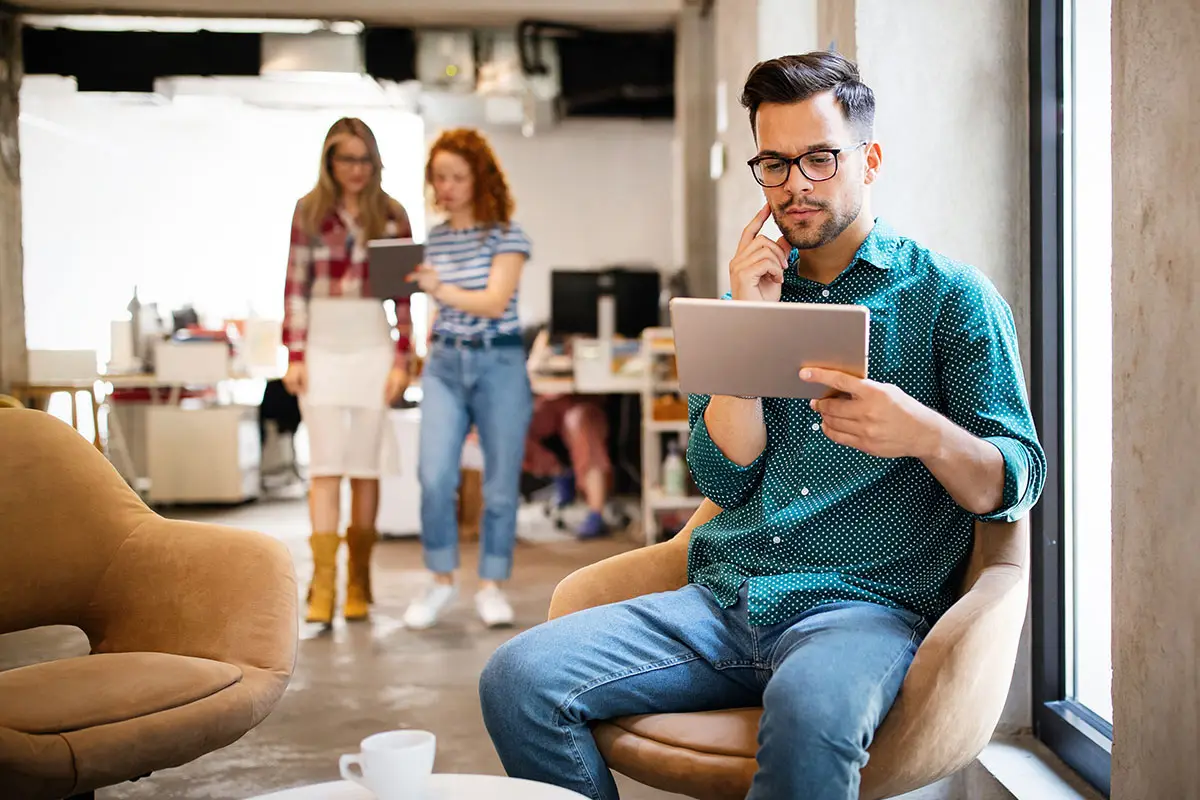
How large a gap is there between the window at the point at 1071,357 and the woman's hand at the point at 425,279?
1.97 m

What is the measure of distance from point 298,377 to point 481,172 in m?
0.96

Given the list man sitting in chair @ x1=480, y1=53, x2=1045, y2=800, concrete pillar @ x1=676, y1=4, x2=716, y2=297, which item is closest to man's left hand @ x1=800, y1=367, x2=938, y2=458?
man sitting in chair @ x1=480, y1=53, x2=1045, y2=800

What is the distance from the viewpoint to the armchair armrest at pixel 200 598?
1801 millimetres

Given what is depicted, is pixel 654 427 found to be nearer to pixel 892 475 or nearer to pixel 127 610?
pixel 127 610

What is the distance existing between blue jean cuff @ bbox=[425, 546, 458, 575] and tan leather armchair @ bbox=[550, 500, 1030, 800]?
2339 millimetres

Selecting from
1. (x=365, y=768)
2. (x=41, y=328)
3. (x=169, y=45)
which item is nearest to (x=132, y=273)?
(x=41, y=328)

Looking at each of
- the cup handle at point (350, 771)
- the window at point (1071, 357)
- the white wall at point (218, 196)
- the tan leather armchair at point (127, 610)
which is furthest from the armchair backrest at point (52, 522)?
the white wall at point (218, 196)

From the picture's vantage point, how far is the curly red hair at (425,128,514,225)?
357 centimetres

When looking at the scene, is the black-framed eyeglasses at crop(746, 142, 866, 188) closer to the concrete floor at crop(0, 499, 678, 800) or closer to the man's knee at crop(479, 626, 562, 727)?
the man's knee at crop(479, 626, 562, 727)

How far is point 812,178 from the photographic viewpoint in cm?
155

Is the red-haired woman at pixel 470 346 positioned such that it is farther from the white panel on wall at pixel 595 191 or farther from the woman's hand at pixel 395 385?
the white panel on wall at pixel 595 191

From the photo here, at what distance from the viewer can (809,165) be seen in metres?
1.55

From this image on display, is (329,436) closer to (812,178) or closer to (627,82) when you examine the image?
(812,178)

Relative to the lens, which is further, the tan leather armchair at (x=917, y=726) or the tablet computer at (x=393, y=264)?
the tablet computer at (x=393, y=264)
